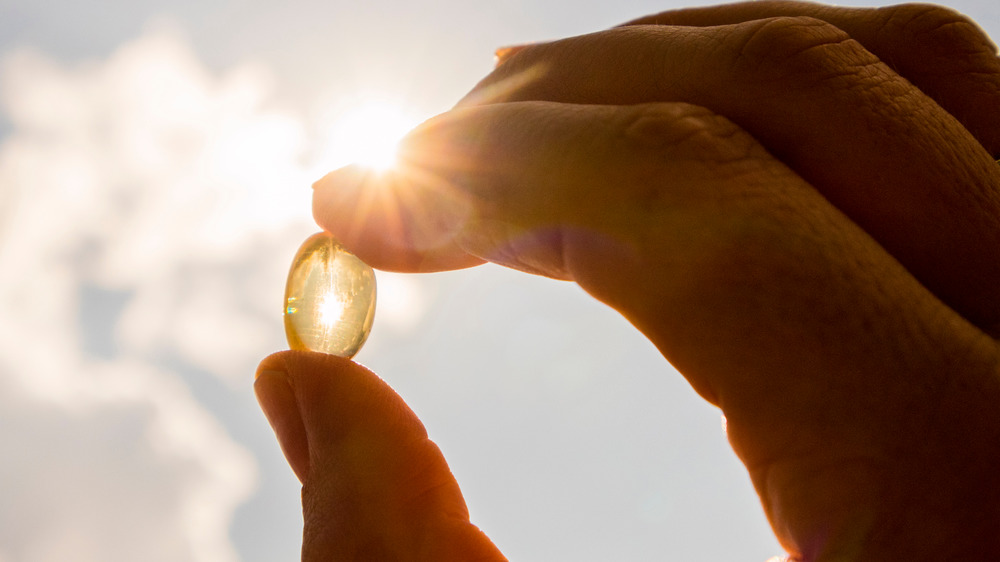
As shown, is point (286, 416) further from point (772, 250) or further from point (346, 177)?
point (772, 250)

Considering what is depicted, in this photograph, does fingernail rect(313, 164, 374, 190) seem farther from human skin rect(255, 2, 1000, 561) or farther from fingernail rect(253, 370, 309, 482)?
fingernail rect(253, 370, 309, 482)

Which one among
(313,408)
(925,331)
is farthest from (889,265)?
(313,408)

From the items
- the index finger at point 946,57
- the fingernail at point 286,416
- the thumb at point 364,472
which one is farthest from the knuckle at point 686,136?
the fingernail at point 286,416

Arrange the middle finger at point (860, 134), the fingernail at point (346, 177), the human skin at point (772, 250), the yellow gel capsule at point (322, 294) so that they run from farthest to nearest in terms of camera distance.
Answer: the yellow gel capsule at point (322, 294), the fingernail at point (346, 177), the middle finger at point (860, 134), the human skin at point (772, 250)

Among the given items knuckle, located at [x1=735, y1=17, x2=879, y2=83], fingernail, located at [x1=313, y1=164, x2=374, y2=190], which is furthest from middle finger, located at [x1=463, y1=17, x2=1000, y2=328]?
fingernail, located at [x1=313, y1=164, x2=374, y2=190]

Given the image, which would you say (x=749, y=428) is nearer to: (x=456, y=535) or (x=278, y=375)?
(x=456, y=535)

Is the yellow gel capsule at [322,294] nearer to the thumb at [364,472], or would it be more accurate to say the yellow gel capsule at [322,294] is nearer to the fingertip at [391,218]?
the fingertip at [391,218]

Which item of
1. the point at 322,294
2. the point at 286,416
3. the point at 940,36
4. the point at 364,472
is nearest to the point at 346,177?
the point at 322,294
